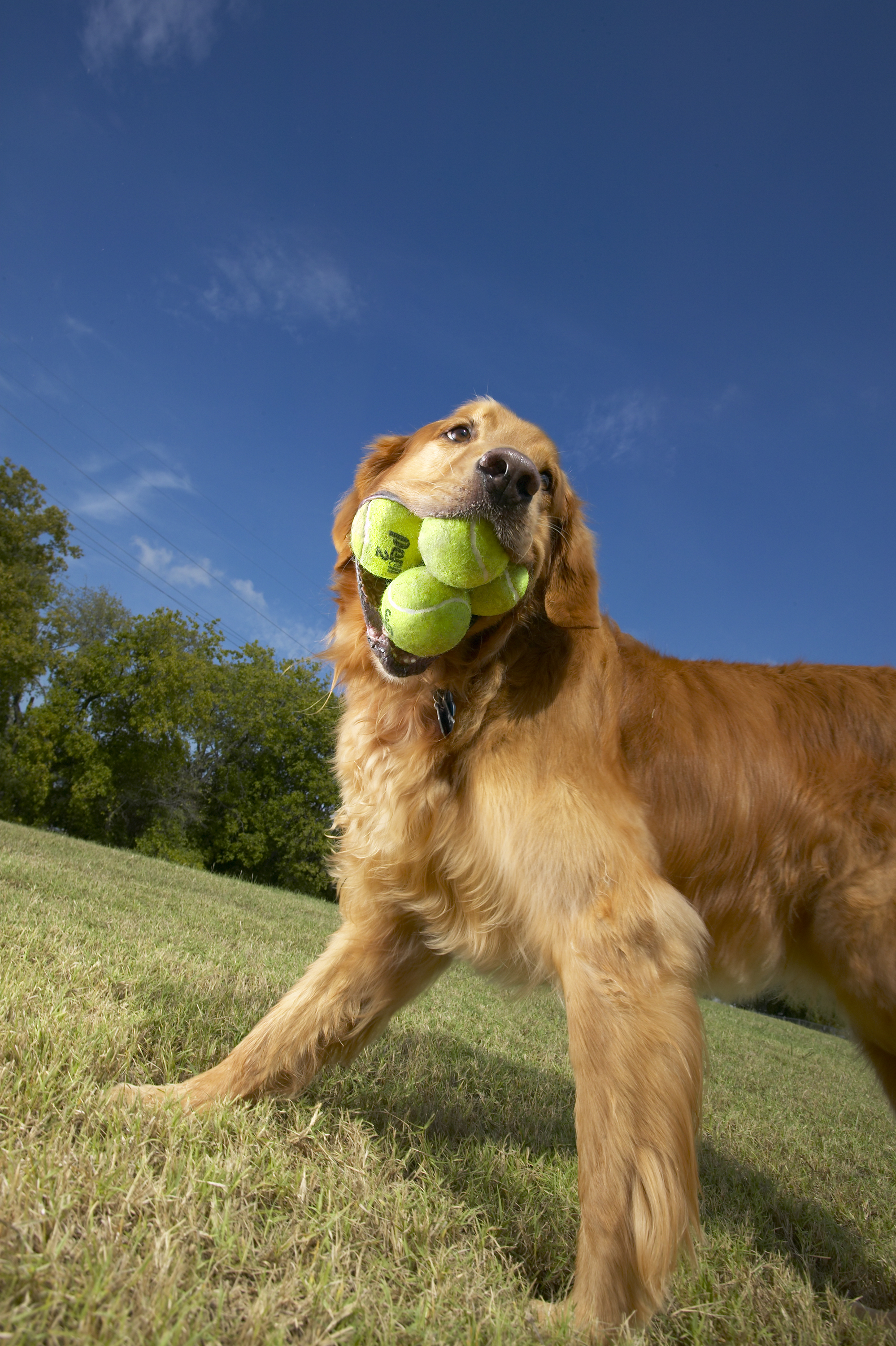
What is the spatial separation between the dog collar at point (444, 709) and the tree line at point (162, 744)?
22937 mm

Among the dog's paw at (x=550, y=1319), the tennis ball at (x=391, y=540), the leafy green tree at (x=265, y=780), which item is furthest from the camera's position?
the leafy green tree at (x=265, y=780)

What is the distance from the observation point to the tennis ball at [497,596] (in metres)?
2.09

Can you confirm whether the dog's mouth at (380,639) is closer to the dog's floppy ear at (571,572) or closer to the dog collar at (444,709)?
the dog collar at (444,709)

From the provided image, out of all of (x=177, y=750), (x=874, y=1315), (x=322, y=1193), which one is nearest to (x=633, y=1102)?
(x=322, y=1193)

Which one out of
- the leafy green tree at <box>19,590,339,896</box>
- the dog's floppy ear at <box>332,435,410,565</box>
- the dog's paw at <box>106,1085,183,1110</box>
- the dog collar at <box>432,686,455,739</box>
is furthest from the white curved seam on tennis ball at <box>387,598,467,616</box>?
the leafy green tree at <box>19,590,339,896</box>

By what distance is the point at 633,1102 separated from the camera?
1.69 meters

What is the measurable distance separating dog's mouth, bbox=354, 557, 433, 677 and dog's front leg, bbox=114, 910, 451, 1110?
2.51 feet

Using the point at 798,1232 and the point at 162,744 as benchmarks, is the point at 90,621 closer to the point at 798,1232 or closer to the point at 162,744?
the point at 162,744

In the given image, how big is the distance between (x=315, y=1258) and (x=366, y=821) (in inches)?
41.0

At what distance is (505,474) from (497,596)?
13.0 inches

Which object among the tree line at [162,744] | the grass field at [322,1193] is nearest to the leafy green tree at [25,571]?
the tree line at [162,744]

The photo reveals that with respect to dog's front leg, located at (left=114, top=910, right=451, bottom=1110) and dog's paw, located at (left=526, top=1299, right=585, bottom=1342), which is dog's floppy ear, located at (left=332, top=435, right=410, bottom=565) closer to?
dog's front leg, located at (left=114, top=910, right=451, bottom=1110)

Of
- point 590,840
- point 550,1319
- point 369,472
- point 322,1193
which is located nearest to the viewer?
point 550,1319

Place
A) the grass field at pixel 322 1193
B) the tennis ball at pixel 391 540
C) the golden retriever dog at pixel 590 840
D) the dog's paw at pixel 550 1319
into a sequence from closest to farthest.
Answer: the grass field at pixel 322 1193 → the dog's paw at pixel 550 1319 → the golden retriever dog at pixel 590 840 → the tennis ball at pixel 391 540
